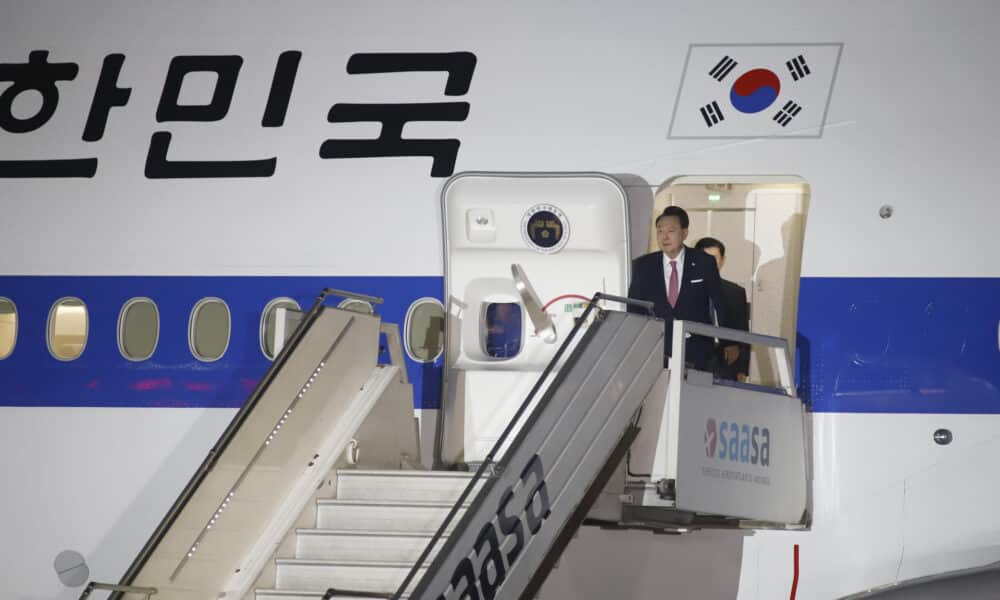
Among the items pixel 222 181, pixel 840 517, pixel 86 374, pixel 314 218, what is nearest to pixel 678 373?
pixel 840 517

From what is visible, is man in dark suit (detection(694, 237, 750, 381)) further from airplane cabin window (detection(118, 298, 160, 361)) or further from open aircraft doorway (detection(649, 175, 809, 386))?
airplane cabin window (detection(118, 298, 160, 361))

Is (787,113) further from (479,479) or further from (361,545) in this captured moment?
(361,545)

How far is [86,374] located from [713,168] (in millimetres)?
3981

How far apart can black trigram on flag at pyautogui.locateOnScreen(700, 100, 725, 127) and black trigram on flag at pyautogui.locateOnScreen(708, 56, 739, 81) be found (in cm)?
14

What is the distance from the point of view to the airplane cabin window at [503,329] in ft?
22.2

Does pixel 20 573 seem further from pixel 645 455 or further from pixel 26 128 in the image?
pixel 645 455

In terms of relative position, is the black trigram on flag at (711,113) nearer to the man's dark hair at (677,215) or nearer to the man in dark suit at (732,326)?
the man's dark hair at (677,215)

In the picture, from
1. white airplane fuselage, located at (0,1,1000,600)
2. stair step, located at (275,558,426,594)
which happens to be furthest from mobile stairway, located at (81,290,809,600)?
white airplane fuselage, located at (0,1,1000,600)

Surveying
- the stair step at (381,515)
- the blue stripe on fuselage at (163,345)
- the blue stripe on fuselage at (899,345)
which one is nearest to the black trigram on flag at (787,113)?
the blue stripe on fuselage at (899,345)

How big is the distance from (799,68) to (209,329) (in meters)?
3.80

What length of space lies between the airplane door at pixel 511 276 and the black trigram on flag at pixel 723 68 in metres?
0.83

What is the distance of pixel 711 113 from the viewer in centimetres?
660

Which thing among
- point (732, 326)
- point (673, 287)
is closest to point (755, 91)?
point (673, 287)

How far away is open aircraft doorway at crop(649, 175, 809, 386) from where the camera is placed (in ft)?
21.4
